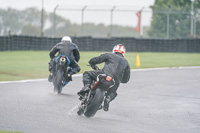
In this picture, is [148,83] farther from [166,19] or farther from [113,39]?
[166,19]

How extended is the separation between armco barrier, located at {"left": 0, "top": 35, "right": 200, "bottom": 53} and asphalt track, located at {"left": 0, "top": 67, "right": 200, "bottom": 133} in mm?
17798

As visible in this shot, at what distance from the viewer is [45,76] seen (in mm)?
18031

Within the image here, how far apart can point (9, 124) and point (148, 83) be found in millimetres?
8802

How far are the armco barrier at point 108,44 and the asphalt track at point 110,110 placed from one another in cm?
1780

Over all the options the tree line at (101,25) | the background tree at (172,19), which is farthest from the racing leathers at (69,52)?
the background tree at (172,19)

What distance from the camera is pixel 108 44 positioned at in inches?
1409

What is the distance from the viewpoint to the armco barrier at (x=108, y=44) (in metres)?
33.5

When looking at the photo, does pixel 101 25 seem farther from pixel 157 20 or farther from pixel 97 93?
pixel 97 93

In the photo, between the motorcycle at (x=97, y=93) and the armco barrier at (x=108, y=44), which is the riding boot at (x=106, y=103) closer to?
the motorcycle at (x=97, y=93)

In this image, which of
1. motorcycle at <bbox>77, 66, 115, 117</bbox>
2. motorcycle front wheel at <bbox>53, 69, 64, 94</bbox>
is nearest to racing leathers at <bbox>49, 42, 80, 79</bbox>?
motorcycle front wheel at <bbox>53, 69, 64, 94</bbox>

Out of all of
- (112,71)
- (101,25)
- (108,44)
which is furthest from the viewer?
(101,25)

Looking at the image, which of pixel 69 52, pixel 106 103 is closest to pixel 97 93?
pixel 106 103

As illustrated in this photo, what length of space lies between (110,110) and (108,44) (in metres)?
25.4

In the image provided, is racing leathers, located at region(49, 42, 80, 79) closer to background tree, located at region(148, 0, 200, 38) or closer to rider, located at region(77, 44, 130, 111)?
rider, located at region(77, 44, 130, 111)
